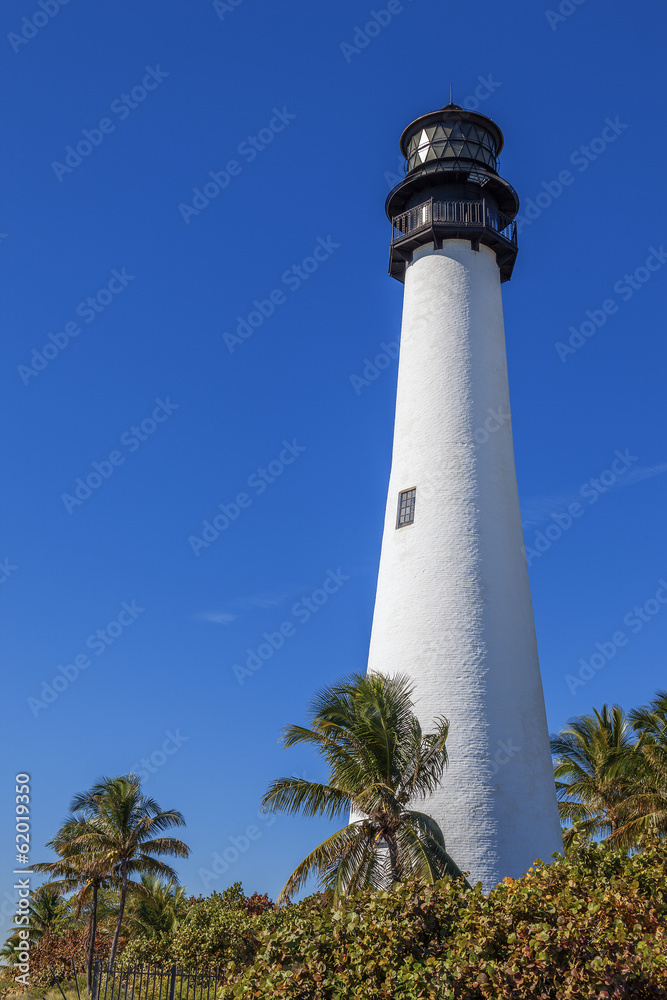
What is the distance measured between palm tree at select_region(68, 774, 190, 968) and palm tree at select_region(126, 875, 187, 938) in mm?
3062

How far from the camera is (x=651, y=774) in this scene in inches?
1062

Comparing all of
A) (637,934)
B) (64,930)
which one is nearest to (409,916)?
(637,934)

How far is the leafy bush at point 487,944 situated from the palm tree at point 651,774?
49.0ft

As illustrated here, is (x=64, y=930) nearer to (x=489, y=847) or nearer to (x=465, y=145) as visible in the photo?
(x=489, y=847)

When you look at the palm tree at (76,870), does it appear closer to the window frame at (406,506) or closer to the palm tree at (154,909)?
the palm tree at (154,909)

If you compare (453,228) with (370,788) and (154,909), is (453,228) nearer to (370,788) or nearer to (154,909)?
(370,788)

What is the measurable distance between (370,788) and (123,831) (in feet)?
60.2

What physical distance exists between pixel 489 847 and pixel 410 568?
698 cm

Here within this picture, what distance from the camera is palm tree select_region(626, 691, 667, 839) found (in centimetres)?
2534

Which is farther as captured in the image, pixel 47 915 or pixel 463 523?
pixel 47 915

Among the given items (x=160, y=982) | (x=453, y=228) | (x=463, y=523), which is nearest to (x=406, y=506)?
(x=463, y=523)

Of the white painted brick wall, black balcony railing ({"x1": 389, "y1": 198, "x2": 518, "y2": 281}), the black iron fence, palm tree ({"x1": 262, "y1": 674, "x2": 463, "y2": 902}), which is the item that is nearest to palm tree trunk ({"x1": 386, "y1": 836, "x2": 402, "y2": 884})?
palm tree ({"x1": 262, "y1": 674, "x2": 463, "y2": 902})

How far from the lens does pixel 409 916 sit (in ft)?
35.1

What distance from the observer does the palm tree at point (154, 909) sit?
36.1 metres
